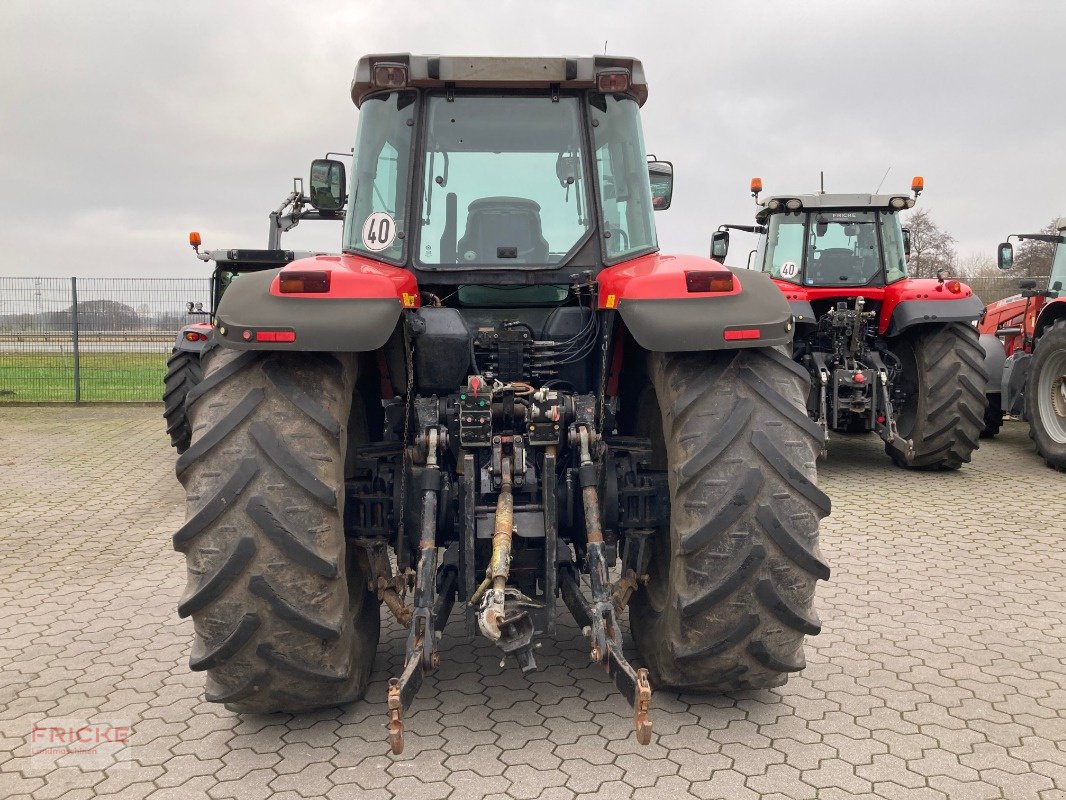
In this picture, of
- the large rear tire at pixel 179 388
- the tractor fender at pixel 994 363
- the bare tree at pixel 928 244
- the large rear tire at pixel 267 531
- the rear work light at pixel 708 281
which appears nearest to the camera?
the large rear tire at pixel 267 531

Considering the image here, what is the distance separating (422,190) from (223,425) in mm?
1446

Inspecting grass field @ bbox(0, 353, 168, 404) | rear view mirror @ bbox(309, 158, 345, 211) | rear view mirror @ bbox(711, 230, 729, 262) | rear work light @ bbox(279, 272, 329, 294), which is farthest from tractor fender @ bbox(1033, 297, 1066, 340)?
grass field @ bbox(0, 353, 168, 404)

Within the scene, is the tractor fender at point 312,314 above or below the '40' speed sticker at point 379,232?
below

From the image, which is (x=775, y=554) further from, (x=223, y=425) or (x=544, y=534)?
(x=223, y=425)

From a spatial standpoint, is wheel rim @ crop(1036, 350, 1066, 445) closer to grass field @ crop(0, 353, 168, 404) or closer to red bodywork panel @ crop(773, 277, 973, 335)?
red bodywork panel @ crop(773, 277, 973, 335)

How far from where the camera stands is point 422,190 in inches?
145

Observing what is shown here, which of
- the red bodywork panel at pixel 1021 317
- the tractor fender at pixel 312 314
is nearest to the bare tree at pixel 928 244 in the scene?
the red bodywork panel at pixel 1021 317

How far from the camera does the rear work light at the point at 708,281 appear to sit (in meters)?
3.04

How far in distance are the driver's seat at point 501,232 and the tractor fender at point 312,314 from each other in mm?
706

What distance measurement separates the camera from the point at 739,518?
2875 millimetres

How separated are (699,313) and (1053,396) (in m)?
7.44

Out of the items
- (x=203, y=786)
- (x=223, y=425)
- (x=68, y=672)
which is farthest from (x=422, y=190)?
(x=68, y=672)

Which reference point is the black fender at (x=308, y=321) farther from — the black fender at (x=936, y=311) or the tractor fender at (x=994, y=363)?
the tractor fender at (x=994, y=363)

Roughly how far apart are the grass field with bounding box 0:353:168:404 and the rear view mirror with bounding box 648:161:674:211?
515 inches
